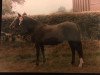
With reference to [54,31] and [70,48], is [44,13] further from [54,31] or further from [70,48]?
[70,48]

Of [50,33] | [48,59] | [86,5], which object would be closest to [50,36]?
[50,33]

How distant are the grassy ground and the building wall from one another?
207mm

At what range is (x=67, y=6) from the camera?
1468 mm

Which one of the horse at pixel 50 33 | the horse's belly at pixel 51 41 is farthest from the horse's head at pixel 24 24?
the horse's belly at pixel 51 41

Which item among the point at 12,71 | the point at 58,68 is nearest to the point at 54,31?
the point at 58,68

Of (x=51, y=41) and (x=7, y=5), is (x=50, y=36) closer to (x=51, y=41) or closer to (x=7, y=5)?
Result: (x=51, y=41)

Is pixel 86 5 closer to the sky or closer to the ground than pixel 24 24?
closer to the sky

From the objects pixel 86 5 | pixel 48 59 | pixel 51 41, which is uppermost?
pixel 86 5

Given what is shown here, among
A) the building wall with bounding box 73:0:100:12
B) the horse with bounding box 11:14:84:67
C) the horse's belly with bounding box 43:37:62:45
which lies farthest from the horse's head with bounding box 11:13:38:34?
the building wall with bounding box 73:0:100:12

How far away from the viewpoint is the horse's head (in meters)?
1.50

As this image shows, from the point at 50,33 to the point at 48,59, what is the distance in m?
0.16

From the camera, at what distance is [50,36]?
4.84ft

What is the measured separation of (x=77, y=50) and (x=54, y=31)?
0.18 meters

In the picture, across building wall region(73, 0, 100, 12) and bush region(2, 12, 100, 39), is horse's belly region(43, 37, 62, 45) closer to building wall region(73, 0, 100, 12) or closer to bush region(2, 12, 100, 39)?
bush region(2, 12, 100, 39)
